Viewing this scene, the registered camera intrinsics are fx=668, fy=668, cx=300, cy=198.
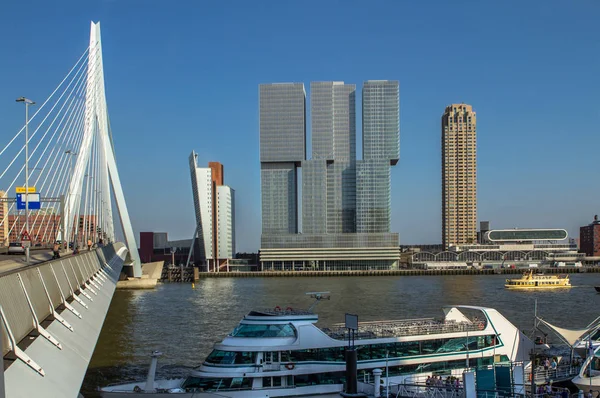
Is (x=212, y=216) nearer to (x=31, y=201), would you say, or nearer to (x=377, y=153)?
(x=377, y=153)

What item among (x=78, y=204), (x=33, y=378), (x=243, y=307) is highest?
(x=78, y=204)

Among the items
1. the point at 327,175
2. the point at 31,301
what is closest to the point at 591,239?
the point at 327,175

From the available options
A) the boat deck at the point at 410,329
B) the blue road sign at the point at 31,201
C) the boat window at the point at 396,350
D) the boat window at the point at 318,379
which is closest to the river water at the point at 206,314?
the blue road sign at the point at 31,201

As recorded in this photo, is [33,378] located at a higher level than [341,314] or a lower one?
higher

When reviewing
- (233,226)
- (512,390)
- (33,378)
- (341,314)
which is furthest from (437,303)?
(233,226)

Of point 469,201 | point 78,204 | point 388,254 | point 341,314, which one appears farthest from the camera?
point 469,201

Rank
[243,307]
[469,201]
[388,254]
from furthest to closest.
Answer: [469,201] → [388,254] → [243,307]

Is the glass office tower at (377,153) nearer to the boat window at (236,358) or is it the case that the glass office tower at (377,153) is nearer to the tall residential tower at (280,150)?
the tall residential tower at (280,150)

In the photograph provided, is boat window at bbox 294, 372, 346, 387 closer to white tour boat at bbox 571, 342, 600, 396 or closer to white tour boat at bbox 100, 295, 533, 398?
white tour boat at bbox 100, 295, 533, 398

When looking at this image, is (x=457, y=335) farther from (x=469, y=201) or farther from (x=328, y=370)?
(x=469, y=201)
